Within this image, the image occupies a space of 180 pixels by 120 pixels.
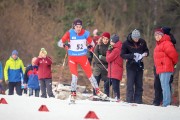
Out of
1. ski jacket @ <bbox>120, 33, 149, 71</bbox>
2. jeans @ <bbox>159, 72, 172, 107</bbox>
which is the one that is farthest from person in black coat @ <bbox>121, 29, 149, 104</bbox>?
jeans @ <bbox>159, 72, 172, 107</bbox>

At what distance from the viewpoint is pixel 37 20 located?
36.5 metres

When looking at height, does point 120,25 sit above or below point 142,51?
above

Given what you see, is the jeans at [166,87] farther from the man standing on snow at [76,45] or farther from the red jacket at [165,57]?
the man standing on snow at [76,45]

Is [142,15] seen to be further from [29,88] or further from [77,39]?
[77,39]

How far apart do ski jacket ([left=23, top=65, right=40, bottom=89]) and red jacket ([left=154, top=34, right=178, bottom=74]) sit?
6241 mm

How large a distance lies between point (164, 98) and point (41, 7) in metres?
26.2

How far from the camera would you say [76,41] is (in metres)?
14.0

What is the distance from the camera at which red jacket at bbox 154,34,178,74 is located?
13266mm

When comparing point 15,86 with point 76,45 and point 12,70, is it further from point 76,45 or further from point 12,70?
point 76,45

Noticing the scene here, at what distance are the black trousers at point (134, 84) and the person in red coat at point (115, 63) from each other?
59 cm

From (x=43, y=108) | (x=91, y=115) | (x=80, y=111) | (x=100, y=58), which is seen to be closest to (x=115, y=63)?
(x=100, y=58)

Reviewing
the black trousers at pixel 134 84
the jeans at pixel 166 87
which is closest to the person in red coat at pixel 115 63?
the black trousers at pixel 134 84

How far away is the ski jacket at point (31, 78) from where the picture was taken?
18.6 meters

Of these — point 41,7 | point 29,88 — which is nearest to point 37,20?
point 41,7
